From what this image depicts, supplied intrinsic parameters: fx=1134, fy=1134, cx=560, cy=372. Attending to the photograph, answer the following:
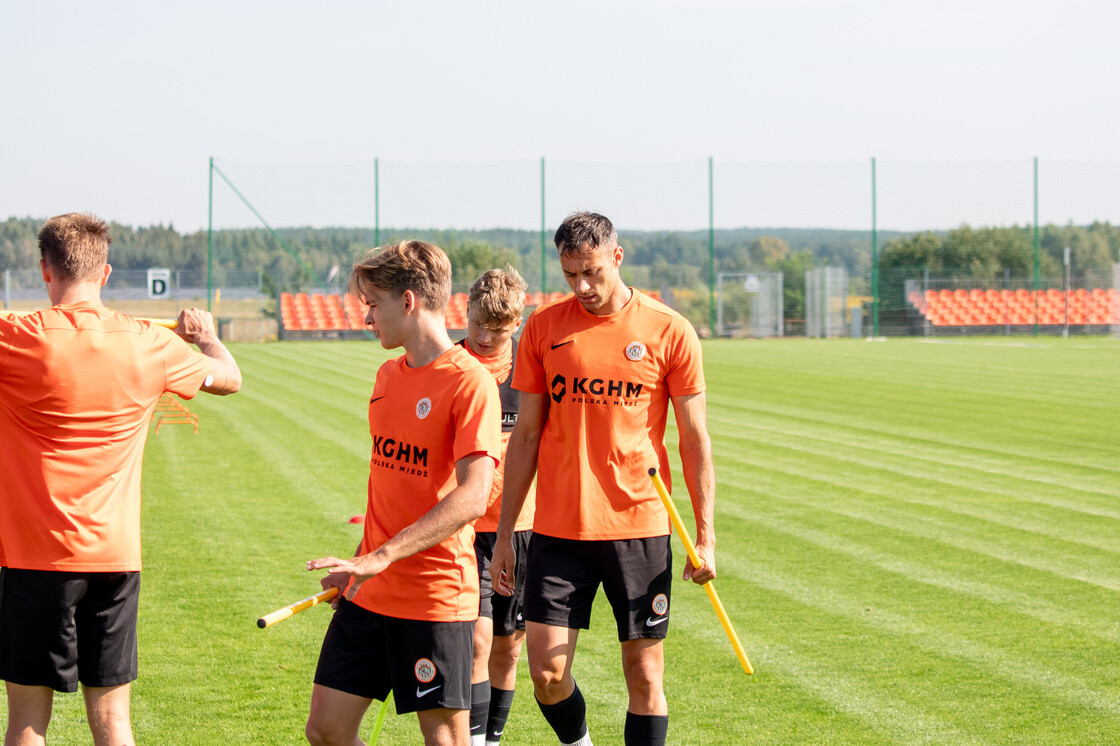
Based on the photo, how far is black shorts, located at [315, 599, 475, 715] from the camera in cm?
346

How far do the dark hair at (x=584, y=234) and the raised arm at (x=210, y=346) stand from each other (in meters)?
1.27

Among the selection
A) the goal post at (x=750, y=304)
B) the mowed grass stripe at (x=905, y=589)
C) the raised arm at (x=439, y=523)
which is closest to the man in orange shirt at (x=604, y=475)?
the raised arm at (x=439, y=523)

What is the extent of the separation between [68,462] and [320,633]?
3.05 metres

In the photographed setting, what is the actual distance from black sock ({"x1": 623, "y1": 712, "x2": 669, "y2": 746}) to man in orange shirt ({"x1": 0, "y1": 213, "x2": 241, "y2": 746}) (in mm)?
1792

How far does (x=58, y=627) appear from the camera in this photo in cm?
364

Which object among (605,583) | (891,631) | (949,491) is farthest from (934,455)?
(605,583)

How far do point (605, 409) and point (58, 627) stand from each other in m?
2.00

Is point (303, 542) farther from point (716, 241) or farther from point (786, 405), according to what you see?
point (716, 241)

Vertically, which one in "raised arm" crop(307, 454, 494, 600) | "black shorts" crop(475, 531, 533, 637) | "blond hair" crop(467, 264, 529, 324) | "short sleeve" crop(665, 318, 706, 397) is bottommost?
"black shorts" crop(475, 531, 533, 637)

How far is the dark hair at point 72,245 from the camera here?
146 inches

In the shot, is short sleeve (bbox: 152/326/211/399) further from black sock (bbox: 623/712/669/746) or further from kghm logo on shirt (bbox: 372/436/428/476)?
black sock (bbox: 623/712/669/746)

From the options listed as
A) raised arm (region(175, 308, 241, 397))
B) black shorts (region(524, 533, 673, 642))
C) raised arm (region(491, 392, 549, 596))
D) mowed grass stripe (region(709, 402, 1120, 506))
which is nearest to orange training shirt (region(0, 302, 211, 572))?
raised arm (region(175, 308, 241, 397))

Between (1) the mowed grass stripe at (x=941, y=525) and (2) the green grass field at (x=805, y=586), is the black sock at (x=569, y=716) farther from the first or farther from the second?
(1) the mowed grass stripe at (x=941, y=525)

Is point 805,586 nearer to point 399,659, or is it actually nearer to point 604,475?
point 604,475
